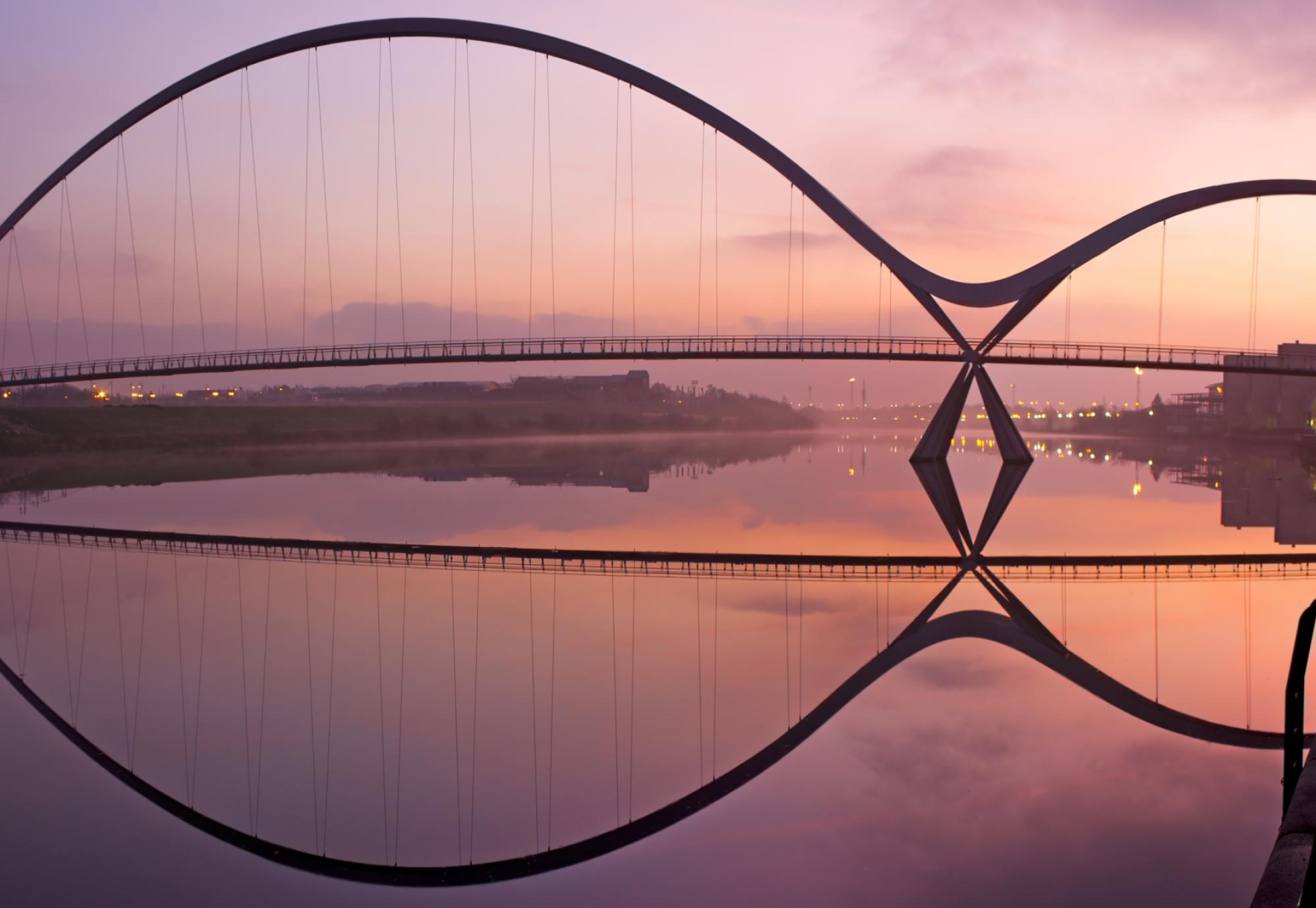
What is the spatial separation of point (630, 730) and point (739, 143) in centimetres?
2737

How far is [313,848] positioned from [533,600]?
6.31 meters

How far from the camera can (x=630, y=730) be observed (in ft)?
20.7

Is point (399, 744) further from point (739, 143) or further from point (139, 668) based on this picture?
point (739, 143)

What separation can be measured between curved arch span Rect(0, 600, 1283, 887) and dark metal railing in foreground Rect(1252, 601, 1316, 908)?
2.21 metres

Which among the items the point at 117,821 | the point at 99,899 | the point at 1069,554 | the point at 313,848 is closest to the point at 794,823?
the point at 313,848

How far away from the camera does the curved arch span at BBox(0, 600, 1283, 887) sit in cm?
446

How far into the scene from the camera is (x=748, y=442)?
6750cm

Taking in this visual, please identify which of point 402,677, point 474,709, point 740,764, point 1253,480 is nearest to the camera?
point 740,764

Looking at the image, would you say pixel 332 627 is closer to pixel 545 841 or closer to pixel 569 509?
pixel 545 841

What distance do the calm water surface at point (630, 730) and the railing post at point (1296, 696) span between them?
1.76 ft

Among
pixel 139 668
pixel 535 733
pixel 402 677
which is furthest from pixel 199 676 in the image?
pixel 535 733

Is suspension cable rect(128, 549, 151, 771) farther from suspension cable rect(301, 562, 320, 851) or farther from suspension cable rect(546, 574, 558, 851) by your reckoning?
suspension cable rect(546, 574, 558, 851)

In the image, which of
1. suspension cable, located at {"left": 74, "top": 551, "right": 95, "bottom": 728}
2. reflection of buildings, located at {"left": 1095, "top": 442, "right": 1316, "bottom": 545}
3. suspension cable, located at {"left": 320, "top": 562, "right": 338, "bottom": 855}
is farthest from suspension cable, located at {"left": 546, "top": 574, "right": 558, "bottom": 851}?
reflection of buildings, located at {"left": 1095, "top": 442, "right": 1316, "bottom": 545}

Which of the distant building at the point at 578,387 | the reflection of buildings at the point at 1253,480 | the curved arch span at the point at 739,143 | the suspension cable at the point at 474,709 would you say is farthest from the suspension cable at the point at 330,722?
the distant building at the point at 578,387
